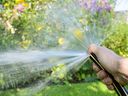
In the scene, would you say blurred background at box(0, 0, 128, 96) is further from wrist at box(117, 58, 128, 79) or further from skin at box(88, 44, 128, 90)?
wrist at box(117, 58, 128, 79)

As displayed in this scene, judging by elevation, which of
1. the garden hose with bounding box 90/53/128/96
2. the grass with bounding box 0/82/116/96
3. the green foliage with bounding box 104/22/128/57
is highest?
the garden hose with bounding box 90/53/128/96

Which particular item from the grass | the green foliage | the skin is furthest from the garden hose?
the green foliage

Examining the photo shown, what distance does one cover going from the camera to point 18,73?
2.55 meters

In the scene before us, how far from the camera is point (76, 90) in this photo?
5422 millimetres

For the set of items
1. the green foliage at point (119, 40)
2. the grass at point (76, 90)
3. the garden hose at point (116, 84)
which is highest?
the garden hose at point (116, 84)

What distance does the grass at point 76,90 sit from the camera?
5.25 meters

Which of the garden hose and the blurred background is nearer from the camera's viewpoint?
the garden hose

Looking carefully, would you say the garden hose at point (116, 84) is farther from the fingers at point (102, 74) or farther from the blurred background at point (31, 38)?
the blurred background at point (31, 38)

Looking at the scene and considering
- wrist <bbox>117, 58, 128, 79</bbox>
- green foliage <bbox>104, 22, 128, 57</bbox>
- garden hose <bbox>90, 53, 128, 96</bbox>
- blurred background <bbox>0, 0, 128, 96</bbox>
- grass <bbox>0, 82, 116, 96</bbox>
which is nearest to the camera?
wrist <bbox>117, 58, 128, 79</bbox>

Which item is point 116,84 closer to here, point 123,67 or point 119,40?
point 123,67

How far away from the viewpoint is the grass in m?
5.25

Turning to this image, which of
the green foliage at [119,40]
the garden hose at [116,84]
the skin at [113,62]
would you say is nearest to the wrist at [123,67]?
the skin at [113,62]

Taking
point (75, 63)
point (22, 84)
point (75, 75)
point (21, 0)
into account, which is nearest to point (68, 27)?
point (75, 63)

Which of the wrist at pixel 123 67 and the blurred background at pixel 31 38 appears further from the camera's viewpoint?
the blurred background at pixel 31 38
